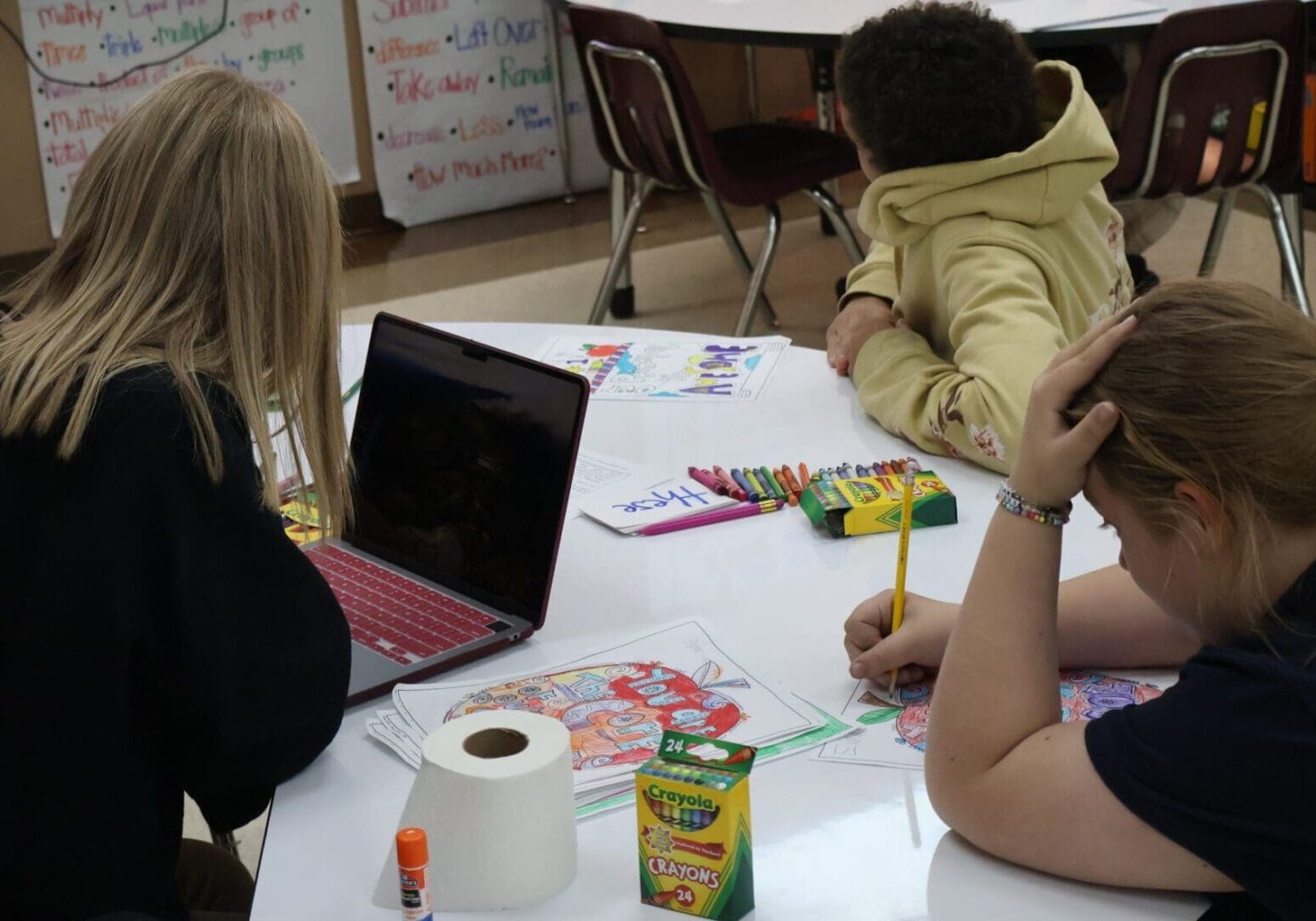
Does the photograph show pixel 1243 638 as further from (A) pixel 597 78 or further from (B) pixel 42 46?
(B) pixel 42 46

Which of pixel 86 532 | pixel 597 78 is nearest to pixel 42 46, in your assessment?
pixel 597 78

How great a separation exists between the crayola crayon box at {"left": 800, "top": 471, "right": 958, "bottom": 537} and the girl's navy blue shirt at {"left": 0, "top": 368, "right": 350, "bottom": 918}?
51 centimetres

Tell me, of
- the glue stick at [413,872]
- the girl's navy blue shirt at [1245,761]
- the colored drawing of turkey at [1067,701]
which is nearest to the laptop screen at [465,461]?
the colored drawing of turkey at [1067,701]

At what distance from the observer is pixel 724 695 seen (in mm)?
1146

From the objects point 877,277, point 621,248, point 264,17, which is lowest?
point 621,248

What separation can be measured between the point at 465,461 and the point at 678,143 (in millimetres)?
1978

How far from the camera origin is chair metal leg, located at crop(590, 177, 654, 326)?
3555mm

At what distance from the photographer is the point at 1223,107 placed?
9.57 ft

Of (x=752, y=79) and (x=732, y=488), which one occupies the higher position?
(x=752, y=79)

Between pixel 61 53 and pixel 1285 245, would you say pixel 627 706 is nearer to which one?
pixel 1285 245

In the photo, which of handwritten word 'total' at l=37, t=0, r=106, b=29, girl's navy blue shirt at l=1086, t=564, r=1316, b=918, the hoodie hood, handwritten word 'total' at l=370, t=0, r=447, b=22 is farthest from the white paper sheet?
handwritten word 'total' at l=37, t=0, r=106, b=29

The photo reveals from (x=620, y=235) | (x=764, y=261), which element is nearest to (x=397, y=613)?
(x=764, y=261)

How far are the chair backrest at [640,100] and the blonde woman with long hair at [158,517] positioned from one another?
6.54 ft

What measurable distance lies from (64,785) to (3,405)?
27cm
